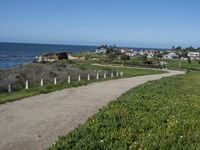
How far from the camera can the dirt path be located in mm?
11381

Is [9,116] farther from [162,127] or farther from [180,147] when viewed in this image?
[180,147]

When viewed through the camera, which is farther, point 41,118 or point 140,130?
point 41,118

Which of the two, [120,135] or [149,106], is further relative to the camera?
[149,106]

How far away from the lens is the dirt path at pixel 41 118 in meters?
11.4

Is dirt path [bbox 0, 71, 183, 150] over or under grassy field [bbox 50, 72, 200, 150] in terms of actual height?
under

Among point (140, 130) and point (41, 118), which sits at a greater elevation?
point (140, 130)

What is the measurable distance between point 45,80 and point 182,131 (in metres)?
26.0

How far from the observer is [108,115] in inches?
565

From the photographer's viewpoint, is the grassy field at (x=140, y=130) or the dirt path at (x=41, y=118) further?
the dirt path at (x=41, y=118)

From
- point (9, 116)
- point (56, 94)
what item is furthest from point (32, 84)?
point (9, 116)

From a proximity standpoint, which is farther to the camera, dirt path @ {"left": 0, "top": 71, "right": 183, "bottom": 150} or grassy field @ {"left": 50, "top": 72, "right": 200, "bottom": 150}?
dirt path @ {"left": 0, "top": 71, "right": 183, "bottom": 150}

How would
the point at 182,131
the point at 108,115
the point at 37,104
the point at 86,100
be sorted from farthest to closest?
the point at 86,100, the point at 37,104, the point at 108,115, the point at 182,131

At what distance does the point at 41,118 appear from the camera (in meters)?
15.3

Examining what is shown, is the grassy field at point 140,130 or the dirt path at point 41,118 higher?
the grassy field at point 140,130
